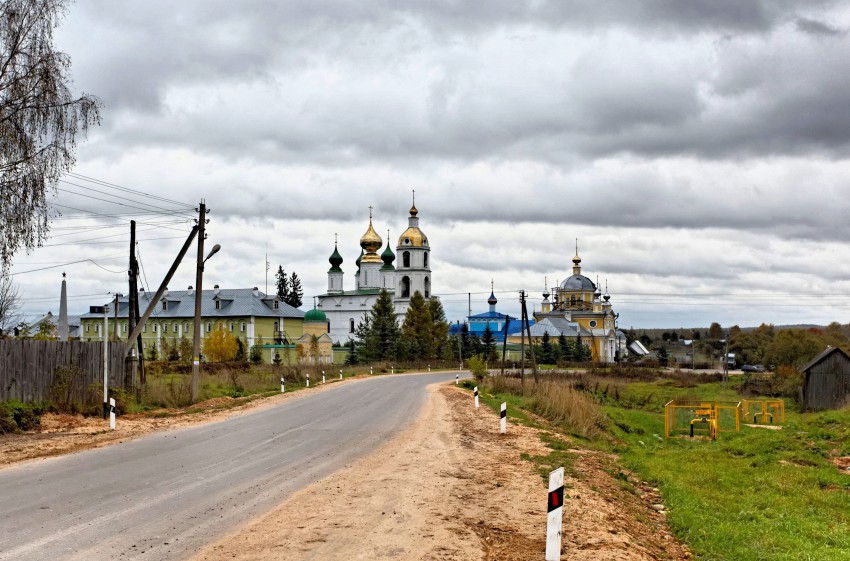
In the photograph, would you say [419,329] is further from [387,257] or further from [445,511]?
[445,511]

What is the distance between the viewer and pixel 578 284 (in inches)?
5295

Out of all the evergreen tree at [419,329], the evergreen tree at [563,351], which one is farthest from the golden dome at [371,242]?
the evergreen tree at [563,351]

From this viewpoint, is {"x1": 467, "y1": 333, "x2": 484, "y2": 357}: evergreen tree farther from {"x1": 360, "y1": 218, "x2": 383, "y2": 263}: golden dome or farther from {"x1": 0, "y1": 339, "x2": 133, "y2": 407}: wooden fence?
{"x1": 0, "y1": 339, "x2": 133, "y2": 407}: wooden fence

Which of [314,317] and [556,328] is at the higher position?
[314,317]

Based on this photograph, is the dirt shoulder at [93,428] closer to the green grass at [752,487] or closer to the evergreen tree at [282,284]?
the green grass at [752,487]

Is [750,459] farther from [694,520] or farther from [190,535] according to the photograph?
[190,535]

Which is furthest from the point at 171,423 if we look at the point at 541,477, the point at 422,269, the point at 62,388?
the point at 422,269

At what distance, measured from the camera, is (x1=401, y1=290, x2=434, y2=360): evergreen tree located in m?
84.3

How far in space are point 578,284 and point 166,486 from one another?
126 meters

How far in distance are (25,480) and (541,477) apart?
7807 mm

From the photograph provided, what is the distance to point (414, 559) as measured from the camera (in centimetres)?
808

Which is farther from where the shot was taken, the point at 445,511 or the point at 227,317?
the point at 227,317

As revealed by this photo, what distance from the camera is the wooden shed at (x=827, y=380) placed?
43.6m

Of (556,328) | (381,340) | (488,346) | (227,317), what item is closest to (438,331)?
(488,346)
